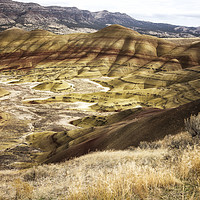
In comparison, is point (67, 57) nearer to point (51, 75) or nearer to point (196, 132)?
point (51, 75)

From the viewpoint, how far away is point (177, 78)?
3029 inches

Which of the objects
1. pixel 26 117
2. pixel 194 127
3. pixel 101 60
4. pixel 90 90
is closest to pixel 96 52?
pixel 101 60

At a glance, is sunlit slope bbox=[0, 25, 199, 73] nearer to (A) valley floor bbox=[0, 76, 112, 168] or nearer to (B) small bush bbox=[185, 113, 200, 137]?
(A) valley floor bbox=[0, 76, 112, 168]

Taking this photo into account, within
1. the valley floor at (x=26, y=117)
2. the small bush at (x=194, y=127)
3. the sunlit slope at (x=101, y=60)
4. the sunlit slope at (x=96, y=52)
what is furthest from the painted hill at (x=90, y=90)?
the small bush at (x=194, y=127)

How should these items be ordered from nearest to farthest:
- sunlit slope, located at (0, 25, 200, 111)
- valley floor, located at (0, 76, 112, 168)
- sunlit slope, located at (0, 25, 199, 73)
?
valley floor, located at (0, 76, 112, 168) → sunlit slope, located at (0, 25, 200, 111) → sunlit slope, located at (0, 25, 199, 73)

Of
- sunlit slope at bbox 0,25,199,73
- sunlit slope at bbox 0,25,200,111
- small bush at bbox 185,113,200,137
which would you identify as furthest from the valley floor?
sunlit slope at bbox 0,25,199,73

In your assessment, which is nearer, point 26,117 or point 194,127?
point 194,127

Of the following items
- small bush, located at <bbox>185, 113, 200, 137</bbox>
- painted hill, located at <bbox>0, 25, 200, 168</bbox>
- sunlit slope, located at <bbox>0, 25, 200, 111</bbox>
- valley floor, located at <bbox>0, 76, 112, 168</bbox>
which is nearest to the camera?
small bush, located at <bbox>185, 113, 200, 137</bbox>

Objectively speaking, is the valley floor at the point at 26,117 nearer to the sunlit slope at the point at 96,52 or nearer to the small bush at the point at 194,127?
the small bush at the point at 194,127

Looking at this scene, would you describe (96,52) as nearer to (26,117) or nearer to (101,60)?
(101,60)

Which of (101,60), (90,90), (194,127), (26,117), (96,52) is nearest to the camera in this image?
(194,127)

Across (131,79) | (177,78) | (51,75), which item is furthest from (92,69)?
(177,78)

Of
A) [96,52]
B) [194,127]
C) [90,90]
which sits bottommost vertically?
[90,90]

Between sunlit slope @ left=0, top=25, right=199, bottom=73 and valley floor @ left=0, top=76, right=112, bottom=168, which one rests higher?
sunlit slope @ left=0, top=25, right=199, bottom=73
